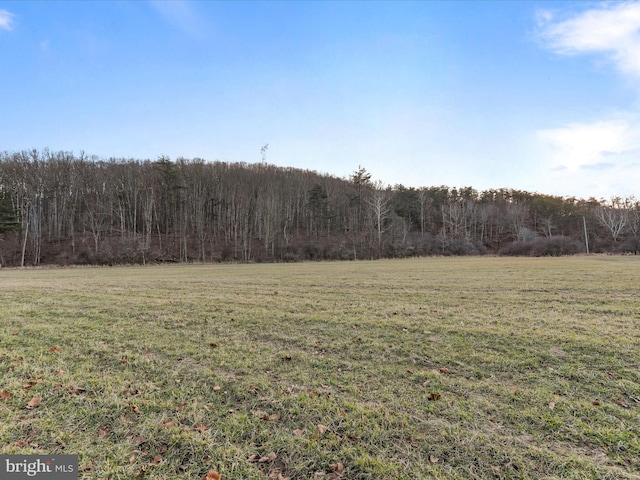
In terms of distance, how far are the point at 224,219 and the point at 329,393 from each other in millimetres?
60373

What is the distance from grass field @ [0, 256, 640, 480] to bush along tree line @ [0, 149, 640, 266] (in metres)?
43.5

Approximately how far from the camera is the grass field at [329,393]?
3.41m

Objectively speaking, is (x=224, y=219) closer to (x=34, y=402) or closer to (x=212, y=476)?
(x=34, y=402)

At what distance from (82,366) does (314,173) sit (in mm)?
90112

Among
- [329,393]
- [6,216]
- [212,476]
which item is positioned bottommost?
[212,476]

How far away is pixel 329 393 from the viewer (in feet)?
15.5

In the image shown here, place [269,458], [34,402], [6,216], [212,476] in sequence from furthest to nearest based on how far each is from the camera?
1. [6,216]
2. [34,402]
3. [269,458]
4. [212,476]

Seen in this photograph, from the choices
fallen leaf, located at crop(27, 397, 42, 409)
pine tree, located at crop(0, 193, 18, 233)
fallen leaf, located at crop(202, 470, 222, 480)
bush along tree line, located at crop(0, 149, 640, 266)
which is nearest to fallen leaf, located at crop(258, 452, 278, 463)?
fallen leaf, located at crop(202, 470, 222, 480)

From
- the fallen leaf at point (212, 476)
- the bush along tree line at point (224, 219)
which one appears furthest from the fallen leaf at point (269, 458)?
the bush along tree line at point (224, 219)

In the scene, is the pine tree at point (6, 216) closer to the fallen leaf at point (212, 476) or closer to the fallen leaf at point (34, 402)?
the fallen leaf at point (34, 402)

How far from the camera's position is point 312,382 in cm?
512

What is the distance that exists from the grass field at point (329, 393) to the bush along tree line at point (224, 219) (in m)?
43.5

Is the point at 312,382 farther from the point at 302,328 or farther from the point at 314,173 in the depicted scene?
the point at 314,173

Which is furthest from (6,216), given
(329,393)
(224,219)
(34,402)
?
(329,393)
